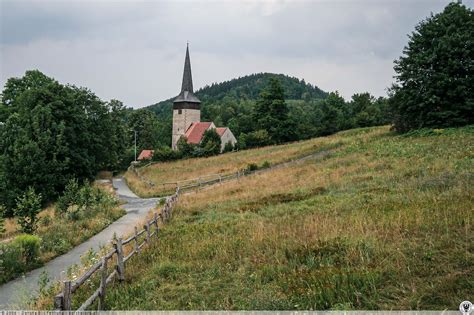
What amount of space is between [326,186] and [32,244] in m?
12.9

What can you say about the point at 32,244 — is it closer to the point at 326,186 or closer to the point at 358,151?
the point at 326,186

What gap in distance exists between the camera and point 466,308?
4.72 meters

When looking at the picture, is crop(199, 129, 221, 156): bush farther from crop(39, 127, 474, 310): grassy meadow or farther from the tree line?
crop(39, 127, 474, 310): grassy meadow

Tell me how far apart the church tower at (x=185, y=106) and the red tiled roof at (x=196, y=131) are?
153 cm

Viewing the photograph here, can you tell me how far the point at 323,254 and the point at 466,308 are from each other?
373 cm

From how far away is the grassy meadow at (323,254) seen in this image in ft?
20.2

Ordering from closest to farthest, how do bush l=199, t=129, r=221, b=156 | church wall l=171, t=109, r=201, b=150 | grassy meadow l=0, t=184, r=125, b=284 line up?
grassy meadow l=0, t=184, r=125, b=284 → bush l=199, t=129, r=221, b=156 → church wall l=171, t=109, r=201, b=150

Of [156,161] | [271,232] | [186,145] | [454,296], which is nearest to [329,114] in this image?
[186,145]

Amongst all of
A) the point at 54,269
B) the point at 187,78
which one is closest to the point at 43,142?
the point at 54,269

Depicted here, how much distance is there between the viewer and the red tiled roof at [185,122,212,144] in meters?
65.3

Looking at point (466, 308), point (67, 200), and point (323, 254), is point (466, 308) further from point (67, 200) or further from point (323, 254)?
point (67, 200)

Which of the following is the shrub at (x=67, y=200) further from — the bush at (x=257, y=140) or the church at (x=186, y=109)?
the church at (x=186, y=109)

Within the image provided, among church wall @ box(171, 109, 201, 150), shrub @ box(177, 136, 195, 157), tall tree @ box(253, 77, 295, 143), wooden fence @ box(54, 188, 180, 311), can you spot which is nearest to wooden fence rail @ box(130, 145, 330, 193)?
wooden fence @ box(54, 188, 180, 311)

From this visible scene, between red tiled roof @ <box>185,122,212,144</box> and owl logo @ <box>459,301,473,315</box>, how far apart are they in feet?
196
